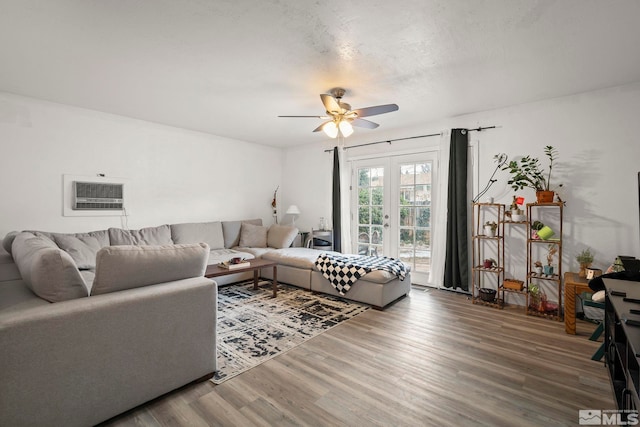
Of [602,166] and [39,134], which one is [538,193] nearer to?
[602,166]

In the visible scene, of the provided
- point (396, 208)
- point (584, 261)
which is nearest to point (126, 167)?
point (396, 208)

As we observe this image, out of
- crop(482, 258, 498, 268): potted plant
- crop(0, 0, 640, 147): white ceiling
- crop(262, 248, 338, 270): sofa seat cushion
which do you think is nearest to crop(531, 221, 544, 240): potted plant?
crop(482, 258, 498, 268): potted plant

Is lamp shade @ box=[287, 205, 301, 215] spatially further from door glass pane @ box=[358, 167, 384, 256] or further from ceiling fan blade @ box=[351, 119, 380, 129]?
ceiling fan blade @ box=[351, 119, 380, 129]

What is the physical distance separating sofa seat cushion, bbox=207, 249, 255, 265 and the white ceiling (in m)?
2.08

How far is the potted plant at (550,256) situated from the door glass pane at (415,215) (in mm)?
1456

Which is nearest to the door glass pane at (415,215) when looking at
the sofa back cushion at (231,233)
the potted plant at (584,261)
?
the potted plant at (584,261)

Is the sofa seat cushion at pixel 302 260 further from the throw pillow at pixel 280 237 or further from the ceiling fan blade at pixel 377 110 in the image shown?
the ceiling fan blade at pixel 377 110

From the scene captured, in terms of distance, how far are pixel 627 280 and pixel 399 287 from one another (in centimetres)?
206

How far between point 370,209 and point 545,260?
2521 mm

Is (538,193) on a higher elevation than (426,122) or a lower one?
lower

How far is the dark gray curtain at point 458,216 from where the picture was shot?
397cm

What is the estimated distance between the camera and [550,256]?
3340 millimetres

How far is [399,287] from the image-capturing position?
12.3 feet

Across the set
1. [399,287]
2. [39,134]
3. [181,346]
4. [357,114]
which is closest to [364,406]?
[181,346]
